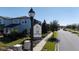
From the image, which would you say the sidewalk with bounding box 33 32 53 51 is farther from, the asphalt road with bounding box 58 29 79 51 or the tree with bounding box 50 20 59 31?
the asphalt road with bounding box 58 29 79 51

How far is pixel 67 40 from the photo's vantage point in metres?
4.89

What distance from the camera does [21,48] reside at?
4738mm

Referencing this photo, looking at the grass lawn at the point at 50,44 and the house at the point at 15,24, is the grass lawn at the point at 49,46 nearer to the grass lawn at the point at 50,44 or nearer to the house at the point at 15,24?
the grass lawn at the point at 50,44

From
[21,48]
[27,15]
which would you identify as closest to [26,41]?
[21,48]

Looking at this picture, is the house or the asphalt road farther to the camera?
the asphalt road

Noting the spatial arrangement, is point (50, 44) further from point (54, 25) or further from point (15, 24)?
point (15, 24)

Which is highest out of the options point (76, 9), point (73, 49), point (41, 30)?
point (76, 9)

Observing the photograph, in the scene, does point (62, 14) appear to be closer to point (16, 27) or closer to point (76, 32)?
point (76, 32)

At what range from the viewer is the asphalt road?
4.81m

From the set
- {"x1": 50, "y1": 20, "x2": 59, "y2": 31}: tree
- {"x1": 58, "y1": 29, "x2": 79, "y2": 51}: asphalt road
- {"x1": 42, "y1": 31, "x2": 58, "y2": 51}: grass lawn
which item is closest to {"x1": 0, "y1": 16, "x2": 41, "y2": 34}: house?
{"x1": 50, "y1": 20, "x2": 59, "y2": 31}: tree

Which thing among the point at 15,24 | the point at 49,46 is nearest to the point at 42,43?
the point at 49,46

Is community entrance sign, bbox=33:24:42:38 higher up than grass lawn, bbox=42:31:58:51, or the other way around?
community entrance sign, bbox=33:24:42:38

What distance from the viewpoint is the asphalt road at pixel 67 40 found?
4809mm
